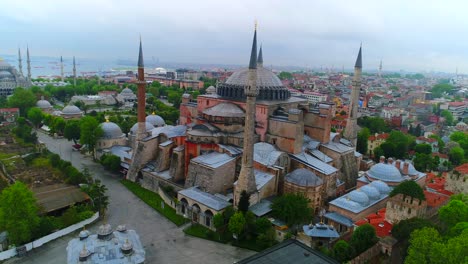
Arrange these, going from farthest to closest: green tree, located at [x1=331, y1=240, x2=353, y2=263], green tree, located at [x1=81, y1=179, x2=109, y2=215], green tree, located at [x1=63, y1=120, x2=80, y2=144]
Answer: green tree, located at [x1=63, y1=120, x2=80, y2=144]
green tree, located at [x1=81, y1=179, x2=109, y2=215]
green tree, located at [x1=331, y1=240, x2=353, y2=263]

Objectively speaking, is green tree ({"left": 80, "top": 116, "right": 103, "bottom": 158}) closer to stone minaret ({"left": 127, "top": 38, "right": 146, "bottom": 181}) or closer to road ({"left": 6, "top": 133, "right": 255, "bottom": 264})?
stone minaret ({"left": 127, "top": 38, "right": 146, "bottom": 181})

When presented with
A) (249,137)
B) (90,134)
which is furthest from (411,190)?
(90,134)

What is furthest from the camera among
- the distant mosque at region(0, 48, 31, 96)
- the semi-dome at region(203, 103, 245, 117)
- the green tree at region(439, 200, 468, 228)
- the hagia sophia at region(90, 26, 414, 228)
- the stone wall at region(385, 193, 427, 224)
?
the distant mosque at region(0, 48, 31, 96)

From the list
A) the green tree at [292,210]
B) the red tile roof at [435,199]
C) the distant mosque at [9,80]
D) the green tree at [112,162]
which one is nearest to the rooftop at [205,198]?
the green tree at [292,210]

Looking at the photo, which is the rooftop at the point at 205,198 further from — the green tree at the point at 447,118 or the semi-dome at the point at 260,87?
the green tree at the point at 447,118

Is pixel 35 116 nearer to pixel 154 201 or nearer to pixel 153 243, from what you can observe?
pixel 154 201

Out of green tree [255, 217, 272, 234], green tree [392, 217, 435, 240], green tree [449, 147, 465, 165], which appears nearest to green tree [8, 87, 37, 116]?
green tree [255, 217, 272, 234]

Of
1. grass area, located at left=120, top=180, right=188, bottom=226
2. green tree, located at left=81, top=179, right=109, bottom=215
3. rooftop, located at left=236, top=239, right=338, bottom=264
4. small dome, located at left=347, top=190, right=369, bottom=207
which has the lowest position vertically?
grass area, located at left=120, top=180, right=188, bottom=226

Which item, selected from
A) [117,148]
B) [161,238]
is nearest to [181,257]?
[161,238]
